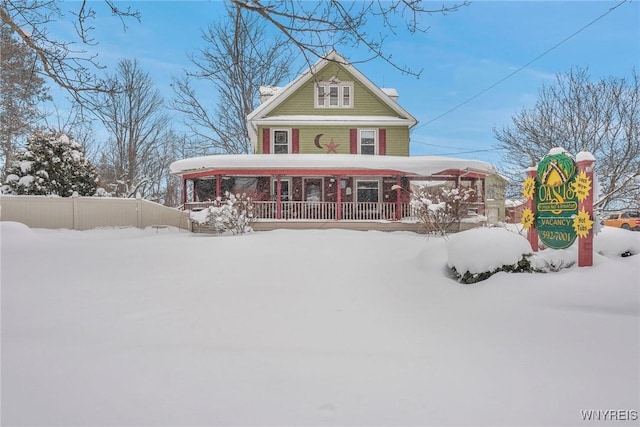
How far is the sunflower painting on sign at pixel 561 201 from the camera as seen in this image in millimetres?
4766

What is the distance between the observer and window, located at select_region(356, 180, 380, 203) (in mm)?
17797

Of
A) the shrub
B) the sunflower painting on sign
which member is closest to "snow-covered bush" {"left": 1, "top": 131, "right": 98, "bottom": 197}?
the shrub

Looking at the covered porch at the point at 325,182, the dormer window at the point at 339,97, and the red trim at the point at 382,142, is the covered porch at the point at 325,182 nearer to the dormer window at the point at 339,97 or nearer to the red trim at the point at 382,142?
A: the red trim at the point at 382,142

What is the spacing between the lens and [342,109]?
17609mm

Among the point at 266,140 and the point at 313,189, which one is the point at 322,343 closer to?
the point at 313,189

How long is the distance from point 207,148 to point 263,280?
2209 centimetres

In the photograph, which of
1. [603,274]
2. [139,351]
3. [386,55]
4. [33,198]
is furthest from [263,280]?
[33,198]

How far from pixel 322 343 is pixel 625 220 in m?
24.3

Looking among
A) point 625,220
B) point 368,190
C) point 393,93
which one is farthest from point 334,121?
point 625,220

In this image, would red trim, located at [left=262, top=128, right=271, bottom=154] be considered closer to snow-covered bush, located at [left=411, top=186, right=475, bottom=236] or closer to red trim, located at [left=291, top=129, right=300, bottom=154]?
red trim, located at [left=291, top=129, right=300, bottom=154]

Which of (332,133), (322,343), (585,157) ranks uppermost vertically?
(332,133)

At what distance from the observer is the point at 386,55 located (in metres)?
4.93

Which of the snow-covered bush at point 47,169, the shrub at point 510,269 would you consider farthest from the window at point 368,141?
the shrub at point 510,269

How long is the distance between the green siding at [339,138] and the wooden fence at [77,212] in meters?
6.18
